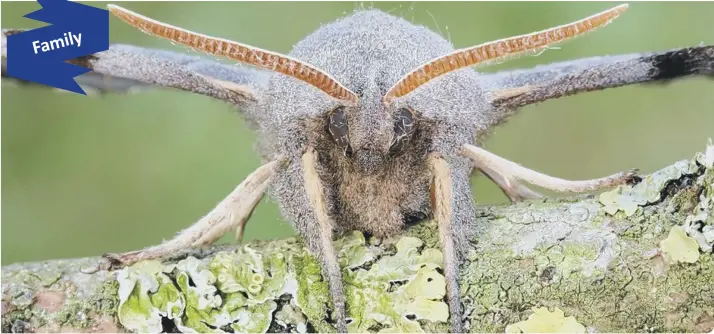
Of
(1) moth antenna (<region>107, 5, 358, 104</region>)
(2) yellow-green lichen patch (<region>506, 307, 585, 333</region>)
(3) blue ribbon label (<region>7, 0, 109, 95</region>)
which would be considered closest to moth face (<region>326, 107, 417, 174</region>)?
(1) moth antenna (<region>107, 5, 358, 104</region>)

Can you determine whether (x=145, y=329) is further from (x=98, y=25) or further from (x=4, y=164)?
(x=4, y=164)

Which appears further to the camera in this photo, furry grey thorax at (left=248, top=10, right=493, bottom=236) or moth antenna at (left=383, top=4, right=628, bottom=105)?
furry grey thorax at (left=248, top=10, right=493, bottom=236)

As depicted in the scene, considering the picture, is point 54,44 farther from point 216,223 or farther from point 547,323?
point 547,323

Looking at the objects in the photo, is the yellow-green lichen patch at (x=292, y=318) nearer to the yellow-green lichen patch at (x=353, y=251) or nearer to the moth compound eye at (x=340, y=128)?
the yellow-green lichen patch at (x=353, y=251)

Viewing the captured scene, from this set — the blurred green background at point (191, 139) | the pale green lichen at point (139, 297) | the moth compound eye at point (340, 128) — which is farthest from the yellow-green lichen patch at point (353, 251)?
the blurred green background at point (191, 139)

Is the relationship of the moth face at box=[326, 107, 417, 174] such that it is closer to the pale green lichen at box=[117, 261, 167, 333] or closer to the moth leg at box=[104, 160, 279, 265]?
the moth leg at box=[104, 160, 279, 265]
